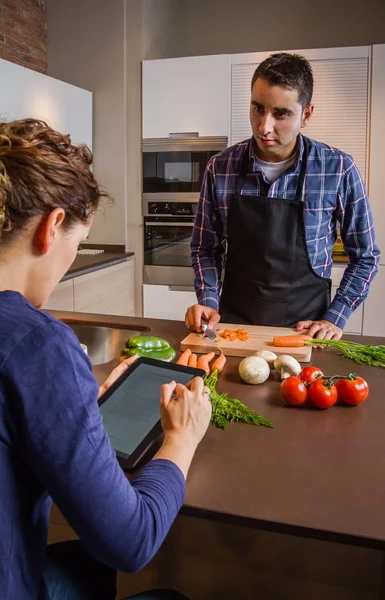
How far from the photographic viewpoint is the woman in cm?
67

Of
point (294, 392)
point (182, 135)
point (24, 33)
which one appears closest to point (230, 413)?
point (294, 392)

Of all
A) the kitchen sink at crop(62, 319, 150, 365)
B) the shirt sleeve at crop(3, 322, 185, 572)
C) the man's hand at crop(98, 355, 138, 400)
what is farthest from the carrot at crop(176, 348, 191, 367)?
the shirt sleeve at crop(3, 322, 185, 572)

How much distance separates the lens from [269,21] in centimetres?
427

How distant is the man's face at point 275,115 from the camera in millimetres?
1830

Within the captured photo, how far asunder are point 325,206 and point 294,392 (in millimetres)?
1002

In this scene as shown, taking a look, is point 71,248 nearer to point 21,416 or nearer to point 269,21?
point 21,416

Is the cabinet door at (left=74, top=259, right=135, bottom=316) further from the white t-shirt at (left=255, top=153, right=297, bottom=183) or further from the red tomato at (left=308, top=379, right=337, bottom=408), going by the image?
the red tomato at (left=308, top=379, right=337, bottom=408)

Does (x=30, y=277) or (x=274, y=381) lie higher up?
(x=30, y=277)

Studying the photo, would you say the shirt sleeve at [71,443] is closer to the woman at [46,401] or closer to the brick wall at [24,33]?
the woman at [46,401]

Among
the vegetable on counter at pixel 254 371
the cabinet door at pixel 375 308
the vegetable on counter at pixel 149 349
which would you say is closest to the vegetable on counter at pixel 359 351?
the vegetable on counter at pixel 254 371

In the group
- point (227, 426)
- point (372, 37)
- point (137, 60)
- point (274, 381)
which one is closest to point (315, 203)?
point (274, 381)

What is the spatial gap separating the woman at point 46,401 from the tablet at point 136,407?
0.70ft

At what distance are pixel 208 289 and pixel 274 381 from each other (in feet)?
2.48

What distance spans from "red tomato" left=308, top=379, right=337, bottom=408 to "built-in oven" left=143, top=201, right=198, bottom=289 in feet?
9.01
